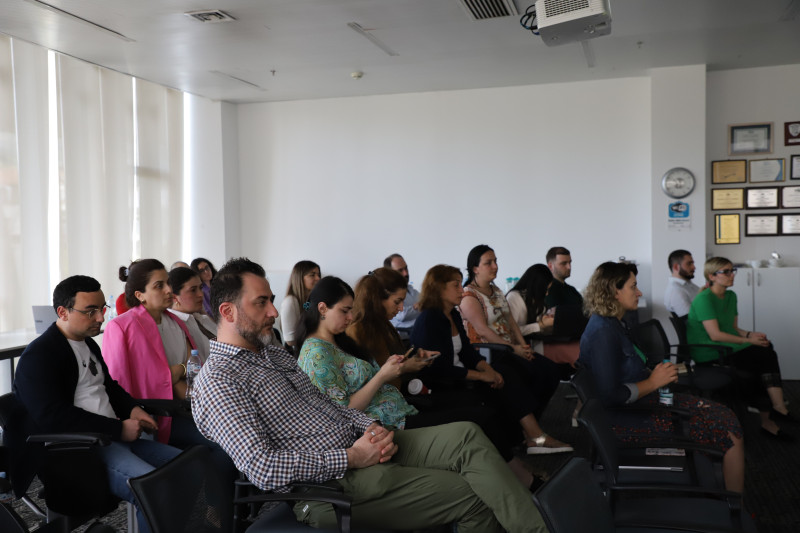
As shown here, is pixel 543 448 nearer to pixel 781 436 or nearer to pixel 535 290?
pixel 535 290

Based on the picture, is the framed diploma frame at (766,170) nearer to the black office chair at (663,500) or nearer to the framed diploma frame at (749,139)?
the framed diploma frame at (749,139)

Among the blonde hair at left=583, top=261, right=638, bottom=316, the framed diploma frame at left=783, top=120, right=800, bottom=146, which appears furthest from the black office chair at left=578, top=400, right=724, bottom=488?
the framed diploma frame at left=783, top=120, right=800, bottom=146

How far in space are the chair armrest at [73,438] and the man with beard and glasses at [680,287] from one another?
14.6ft

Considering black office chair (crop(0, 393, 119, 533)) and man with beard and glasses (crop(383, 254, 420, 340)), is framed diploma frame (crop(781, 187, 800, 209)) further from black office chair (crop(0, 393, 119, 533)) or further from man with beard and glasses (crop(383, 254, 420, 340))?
black office chair (crop(0, 393, 119, 533))

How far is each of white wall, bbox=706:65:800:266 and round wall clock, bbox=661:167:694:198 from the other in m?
0.48

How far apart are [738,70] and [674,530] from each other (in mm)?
6248

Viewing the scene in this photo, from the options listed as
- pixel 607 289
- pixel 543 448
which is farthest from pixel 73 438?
pixel 543 448

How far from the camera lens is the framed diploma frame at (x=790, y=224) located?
7.06 meters

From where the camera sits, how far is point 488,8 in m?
4.98

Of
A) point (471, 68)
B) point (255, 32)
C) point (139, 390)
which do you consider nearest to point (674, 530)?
point (139, 390)

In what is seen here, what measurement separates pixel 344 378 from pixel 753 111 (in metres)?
5.99

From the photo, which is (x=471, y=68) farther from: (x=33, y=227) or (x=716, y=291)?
(x=33, y=227)

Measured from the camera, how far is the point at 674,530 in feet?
7.02

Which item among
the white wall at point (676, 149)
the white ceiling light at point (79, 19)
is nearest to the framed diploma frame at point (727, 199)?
the white wall at point (676, 149)
